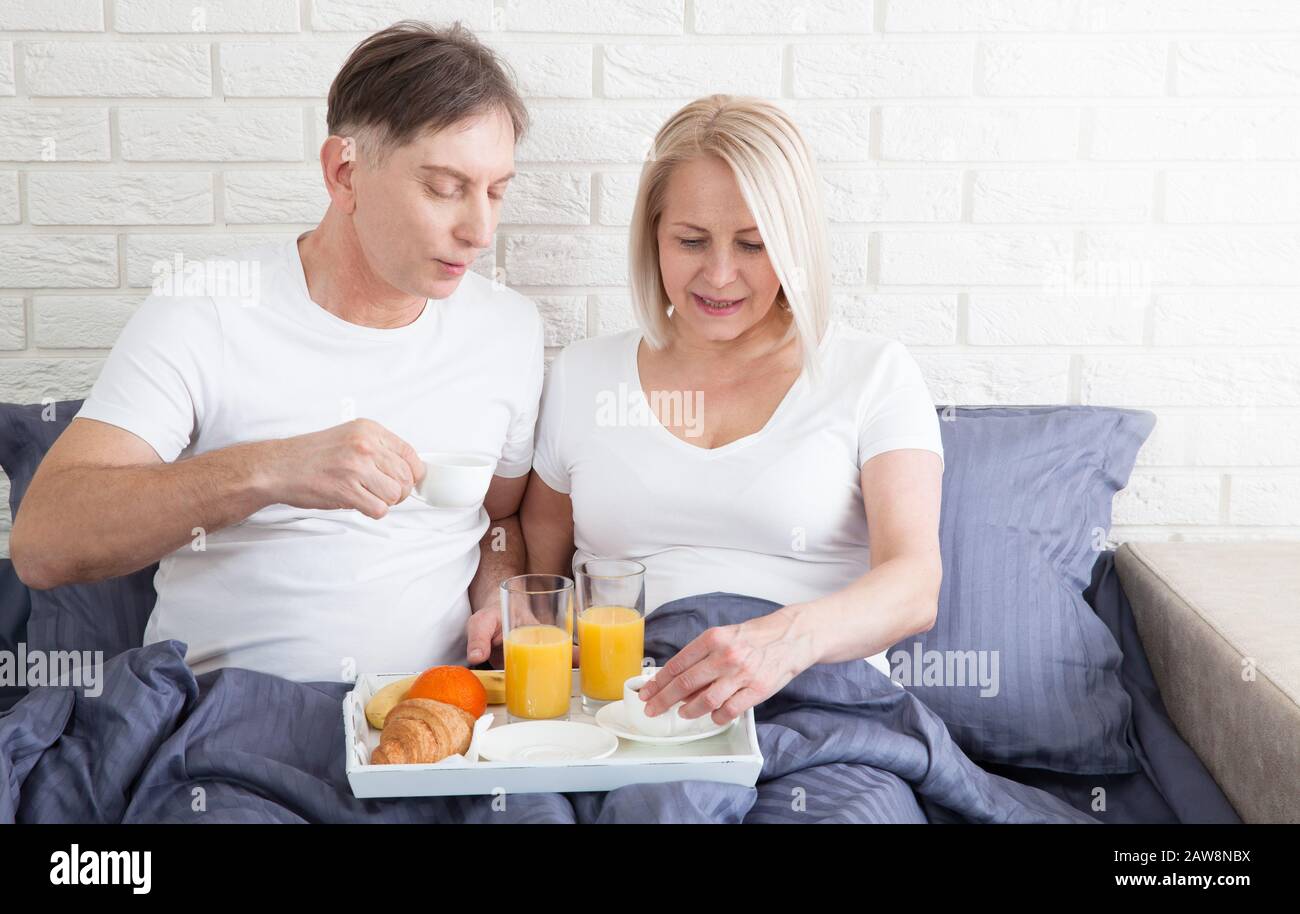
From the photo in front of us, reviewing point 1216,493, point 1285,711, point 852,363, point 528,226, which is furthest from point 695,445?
point 1216,493

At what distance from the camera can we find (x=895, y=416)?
68.5 inches

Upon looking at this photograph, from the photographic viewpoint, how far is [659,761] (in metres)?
1.27

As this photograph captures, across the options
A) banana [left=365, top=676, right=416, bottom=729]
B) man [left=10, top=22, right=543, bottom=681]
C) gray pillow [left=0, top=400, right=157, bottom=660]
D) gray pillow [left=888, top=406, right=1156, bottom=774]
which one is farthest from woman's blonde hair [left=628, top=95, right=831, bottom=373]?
gray pillow [left=0, top=400, right=157, bottom=660]

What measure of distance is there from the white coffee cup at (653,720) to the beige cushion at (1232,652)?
722 millimetres

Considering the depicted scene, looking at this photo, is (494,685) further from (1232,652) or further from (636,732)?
(1232,652)

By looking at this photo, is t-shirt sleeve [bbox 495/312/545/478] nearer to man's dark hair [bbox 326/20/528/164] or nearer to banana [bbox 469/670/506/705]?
man's dark hair [bbox 326/20/528/164]

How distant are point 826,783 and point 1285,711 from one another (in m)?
0.57

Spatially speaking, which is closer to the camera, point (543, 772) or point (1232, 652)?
point (543, 772)

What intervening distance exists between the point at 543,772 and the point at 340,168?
0.92m

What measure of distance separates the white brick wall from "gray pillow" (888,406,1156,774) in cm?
20

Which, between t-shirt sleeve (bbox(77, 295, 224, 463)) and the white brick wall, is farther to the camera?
the white brick wall

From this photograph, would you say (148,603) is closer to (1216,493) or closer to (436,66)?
(436,66)

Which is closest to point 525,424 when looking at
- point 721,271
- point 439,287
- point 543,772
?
point 439,287

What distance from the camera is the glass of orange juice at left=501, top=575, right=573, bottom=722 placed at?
1378mm
